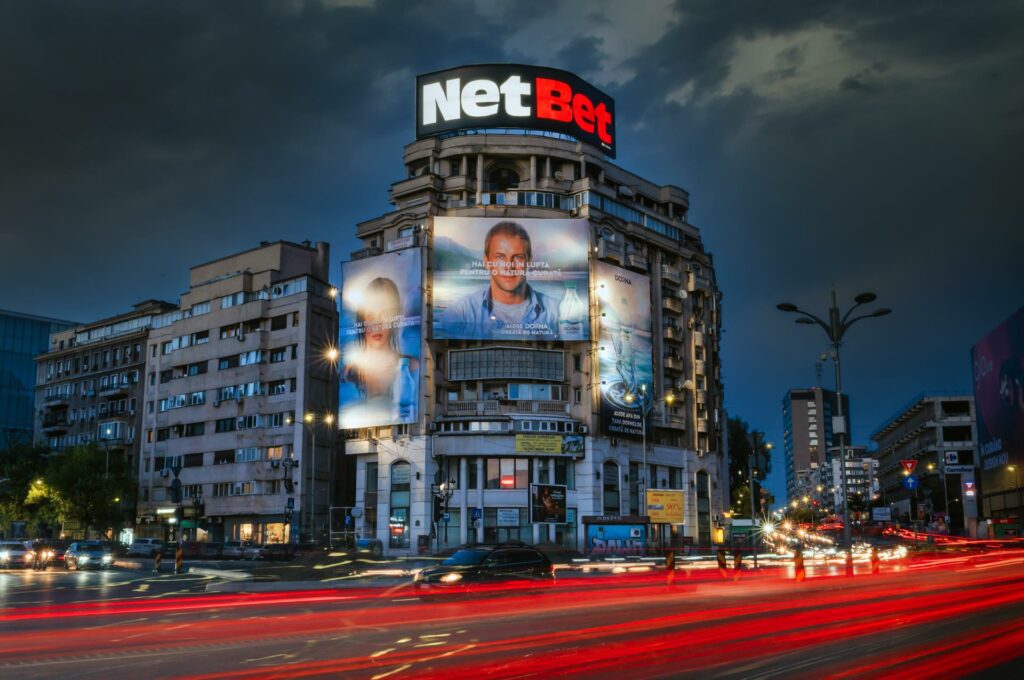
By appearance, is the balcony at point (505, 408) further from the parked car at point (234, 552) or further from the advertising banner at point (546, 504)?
the parked car at point (234, 552)

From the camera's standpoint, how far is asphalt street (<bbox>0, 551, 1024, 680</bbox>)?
13703 millimetres

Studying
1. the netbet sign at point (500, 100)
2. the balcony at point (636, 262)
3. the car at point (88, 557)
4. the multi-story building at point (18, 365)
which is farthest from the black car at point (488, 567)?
the multi-story building at point (18, 365)

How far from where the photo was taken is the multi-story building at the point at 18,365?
487 ft

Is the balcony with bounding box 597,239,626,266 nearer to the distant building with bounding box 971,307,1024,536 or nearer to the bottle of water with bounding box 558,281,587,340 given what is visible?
the bottle of water with bounding box 558,281,587,340

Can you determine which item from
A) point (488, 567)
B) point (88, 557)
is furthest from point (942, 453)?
point (488, 567)

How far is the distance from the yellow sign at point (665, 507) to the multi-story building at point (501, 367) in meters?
0.36

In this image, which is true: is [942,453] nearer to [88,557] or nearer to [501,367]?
[501,367]

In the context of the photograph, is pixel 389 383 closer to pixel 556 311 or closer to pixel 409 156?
pixel 556 311

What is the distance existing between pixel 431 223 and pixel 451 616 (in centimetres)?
5833

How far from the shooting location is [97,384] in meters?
102

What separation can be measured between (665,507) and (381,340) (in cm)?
2700

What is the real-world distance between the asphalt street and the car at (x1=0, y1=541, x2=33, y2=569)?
30378 millimetres

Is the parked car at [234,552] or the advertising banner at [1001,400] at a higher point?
the advertising banner at [1001,400]

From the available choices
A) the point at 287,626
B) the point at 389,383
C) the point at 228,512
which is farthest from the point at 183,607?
the point at 228,512
